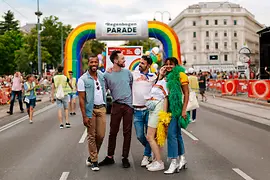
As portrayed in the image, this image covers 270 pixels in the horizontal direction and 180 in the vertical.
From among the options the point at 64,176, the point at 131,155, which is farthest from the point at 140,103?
the point at 64,176

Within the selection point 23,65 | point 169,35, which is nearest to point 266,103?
point 169,35

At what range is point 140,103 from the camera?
7.05m

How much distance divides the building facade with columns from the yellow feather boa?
117 metres

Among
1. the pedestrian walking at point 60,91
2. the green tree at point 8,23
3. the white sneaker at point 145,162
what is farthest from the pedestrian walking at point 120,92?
the green tree at point 8,23

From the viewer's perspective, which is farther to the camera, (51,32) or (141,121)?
(51,32)

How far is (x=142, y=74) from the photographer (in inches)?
279

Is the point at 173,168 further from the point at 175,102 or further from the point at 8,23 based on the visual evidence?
the point at 8,23

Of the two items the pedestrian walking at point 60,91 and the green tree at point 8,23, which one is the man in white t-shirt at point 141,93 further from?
the green tree at point 8,23

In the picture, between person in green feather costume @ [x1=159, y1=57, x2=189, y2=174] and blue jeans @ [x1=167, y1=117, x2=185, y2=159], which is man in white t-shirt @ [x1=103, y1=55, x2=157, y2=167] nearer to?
person in green feather costume @ [x1=159, y1=57, x2=189, y2=174]

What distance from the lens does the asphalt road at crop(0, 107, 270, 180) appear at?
6.59 meters

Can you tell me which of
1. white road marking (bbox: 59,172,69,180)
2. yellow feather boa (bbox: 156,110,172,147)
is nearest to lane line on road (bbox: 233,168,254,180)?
yellow feather boa (bbox: 156,110,172,147)

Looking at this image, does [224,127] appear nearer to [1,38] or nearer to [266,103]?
[266,103]

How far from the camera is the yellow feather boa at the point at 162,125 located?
260 inches

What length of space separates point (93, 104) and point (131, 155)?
5.95 feet
